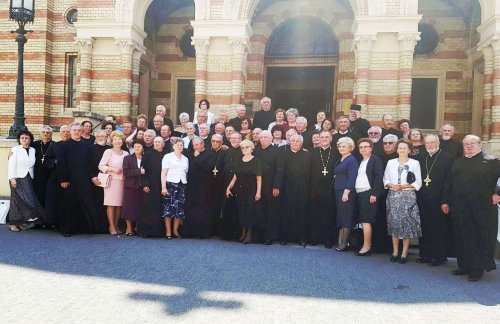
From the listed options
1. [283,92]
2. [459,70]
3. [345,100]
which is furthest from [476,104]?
[283,92]

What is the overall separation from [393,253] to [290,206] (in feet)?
6.19

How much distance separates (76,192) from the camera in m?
7.91

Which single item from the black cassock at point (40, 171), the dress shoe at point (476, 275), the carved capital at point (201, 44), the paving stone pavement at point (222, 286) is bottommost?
the paving stone pavement at point (222, 286)

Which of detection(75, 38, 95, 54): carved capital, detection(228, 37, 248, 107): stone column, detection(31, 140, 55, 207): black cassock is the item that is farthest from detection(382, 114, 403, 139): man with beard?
detection(75, 38, 95, 54): carved capital

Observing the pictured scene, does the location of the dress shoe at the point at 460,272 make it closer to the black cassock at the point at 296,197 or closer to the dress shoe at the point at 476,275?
the dress shoe at the point at 476,275

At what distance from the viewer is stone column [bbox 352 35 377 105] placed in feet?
39.1

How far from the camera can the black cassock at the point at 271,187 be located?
7582 millimetres

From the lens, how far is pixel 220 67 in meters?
12.7

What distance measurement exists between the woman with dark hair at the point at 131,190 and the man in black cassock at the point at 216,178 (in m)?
1.23

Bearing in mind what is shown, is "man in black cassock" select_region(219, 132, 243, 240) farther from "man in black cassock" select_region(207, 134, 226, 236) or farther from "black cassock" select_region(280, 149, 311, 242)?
"black cassock" select_region(280, 149, 311, 242)

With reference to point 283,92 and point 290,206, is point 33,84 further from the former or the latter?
point 290,206

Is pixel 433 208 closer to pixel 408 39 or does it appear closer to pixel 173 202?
pixel 173 202

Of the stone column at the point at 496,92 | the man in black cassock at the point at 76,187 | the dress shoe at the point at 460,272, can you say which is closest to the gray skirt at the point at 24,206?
the man in black cassock at the point at 76,187

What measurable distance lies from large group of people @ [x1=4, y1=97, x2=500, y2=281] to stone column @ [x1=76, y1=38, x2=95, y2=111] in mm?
5132
